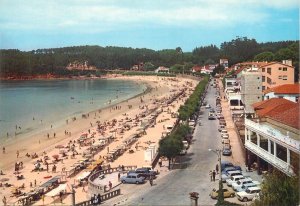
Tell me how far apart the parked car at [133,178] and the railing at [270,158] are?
7.20 meters

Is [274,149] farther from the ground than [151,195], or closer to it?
farther from the ground

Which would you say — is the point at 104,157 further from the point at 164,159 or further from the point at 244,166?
the point at 244,166

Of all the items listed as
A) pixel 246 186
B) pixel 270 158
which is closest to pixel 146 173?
pixel 246 186

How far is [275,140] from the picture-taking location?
85.5 ft

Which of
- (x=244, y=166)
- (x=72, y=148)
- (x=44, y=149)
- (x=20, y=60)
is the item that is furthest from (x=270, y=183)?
(x=20, y=60)

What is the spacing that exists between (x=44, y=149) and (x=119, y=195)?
89.3 feet

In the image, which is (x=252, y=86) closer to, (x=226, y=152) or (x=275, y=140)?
(x=226, y=152)

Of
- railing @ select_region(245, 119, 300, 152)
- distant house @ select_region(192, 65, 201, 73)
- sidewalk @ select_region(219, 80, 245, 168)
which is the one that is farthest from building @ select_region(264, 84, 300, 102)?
distant house @ select_region(192, 65, 201, 73)

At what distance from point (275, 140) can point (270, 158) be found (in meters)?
1.48

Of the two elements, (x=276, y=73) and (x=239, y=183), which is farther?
(x=276, y=73)

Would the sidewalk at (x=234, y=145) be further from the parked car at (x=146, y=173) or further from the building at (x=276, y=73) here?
the building at (x=276, y=73)

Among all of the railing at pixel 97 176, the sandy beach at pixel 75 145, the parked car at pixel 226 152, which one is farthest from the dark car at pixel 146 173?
the parked car at pixel 226 152

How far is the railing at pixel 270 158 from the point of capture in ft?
79.0

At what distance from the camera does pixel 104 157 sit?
41906mm
